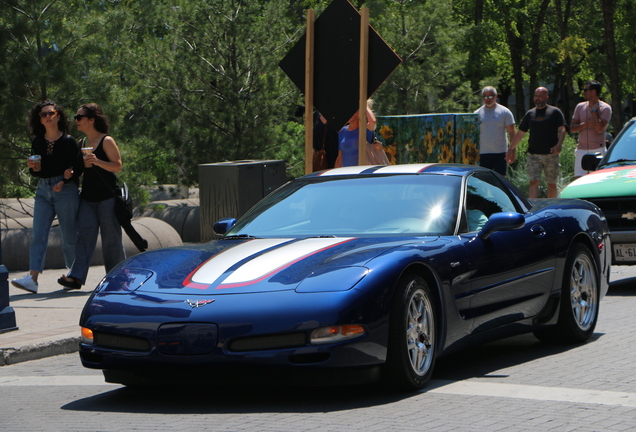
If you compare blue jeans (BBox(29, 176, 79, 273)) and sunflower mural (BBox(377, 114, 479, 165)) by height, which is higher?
sunflower mural (BBox(377, 114, 479, 165))

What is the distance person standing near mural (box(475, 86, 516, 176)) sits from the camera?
1562 centimetres

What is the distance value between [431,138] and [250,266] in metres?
10.4

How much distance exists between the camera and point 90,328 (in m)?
6.04

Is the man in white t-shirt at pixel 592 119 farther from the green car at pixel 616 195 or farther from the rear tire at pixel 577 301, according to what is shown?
the rear tire at pixel 577 301

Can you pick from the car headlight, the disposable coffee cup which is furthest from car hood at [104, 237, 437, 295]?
the disposable coffee cup

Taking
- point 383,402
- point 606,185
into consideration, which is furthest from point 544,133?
point 383,402

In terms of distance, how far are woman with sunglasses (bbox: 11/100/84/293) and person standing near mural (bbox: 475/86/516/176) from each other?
21.4 feet

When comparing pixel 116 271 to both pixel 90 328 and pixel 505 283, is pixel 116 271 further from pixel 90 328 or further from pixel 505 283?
pixel 505 283

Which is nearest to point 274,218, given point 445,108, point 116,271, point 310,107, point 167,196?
point 116,271

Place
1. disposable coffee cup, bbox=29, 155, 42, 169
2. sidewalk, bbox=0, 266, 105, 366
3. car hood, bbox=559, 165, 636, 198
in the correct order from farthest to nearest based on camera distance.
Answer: car hood, bbox=559, 165, 636, 198 < disposable coffee cup, bbox=29, 155, 42, 169 < sidewalk, bbox=0, 266, 105, 366

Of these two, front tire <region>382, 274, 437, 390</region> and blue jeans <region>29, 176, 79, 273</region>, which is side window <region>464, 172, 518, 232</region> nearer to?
front tire <region>382, 274, 437, 390</region>

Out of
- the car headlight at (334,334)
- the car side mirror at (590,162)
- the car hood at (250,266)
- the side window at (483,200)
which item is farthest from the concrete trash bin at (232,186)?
the car headlight at (334,334)

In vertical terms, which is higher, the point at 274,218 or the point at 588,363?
the point at 274,218

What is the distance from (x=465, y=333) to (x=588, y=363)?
0.97 metres
